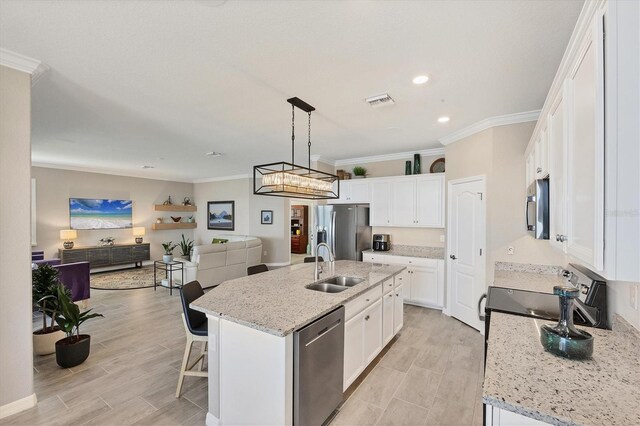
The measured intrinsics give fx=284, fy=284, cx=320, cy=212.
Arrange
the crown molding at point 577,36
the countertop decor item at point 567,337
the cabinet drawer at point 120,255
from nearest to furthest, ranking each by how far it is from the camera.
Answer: the crown molding at point 577,36 < the countertop decor item at point 567,337 < the cabinet drawer at point 120,255

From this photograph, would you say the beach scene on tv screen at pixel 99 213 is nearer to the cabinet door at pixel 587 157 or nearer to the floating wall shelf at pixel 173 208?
the floating wall shelf at pixel 173 208

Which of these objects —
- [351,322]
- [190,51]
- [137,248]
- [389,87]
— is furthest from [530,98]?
[137,248]

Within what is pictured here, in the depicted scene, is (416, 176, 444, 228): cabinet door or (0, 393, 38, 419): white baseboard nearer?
(0, 393, 38, 419): white baseboard

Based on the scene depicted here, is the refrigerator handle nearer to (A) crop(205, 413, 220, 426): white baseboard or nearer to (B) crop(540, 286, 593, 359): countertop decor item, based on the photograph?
(A) crop(205, 413, 220, 426): white baseboard

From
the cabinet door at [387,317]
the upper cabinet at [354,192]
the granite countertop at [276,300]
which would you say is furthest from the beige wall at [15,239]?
the upper cabinet at [354,192]

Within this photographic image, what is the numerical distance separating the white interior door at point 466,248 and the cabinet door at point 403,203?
0.74 m

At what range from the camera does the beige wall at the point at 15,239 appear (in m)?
2.12

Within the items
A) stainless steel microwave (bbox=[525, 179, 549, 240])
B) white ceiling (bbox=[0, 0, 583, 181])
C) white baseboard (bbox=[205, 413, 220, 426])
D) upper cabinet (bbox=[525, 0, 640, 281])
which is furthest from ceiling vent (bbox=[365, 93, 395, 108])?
white baseboard (bbox=[205, 413, 220, 426])

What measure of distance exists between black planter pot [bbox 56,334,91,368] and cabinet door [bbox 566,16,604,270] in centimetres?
413

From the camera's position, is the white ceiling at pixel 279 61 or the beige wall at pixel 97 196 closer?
the white ceiling at pixel 279 61

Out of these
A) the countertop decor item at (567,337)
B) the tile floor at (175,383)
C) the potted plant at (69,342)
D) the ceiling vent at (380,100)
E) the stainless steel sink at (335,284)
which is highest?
the ceiling vent at (380,100)

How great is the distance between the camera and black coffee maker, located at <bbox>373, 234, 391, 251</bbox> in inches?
209

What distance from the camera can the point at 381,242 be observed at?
5.31 metres

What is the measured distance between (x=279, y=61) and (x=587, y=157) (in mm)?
2019
